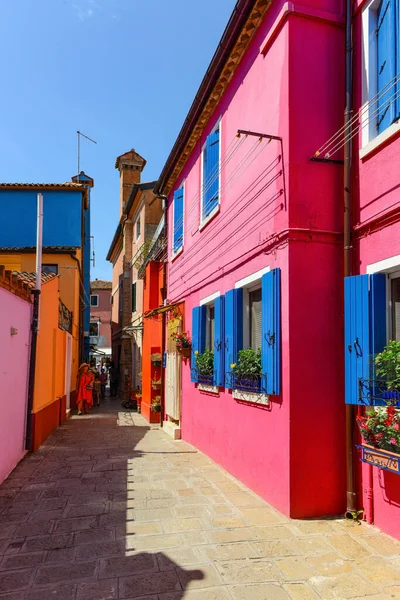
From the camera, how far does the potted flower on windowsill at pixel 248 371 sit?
241 inches

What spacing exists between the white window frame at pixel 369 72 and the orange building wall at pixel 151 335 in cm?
918

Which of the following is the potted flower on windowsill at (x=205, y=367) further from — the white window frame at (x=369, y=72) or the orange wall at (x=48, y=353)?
the white window frame at (x=369, y=72)

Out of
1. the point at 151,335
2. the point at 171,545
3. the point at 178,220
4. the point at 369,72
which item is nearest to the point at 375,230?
the point at 369,72

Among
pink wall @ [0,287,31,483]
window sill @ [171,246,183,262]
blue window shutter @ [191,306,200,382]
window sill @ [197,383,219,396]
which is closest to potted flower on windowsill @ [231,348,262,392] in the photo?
window sill @ [197,383,219,396]

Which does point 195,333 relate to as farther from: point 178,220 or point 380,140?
point 380,140

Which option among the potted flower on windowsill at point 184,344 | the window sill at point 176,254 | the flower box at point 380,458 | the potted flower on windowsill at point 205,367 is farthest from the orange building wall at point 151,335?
the flower box at point 380,458

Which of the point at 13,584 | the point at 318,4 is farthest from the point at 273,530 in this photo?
the point at 318,4

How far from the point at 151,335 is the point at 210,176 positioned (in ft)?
22.6

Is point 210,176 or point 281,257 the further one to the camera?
point 210,176

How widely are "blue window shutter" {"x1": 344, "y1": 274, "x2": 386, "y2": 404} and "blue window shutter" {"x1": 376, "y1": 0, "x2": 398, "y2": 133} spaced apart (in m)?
1.64

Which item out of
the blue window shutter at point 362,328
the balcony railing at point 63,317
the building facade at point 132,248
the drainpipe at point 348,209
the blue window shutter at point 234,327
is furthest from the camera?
the building facade at point 132,248

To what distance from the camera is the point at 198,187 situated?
959 centimetres

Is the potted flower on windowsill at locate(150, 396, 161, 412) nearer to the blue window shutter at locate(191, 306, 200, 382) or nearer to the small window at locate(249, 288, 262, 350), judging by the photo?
the blue window shutter at locate(191, 306, 200, 382)

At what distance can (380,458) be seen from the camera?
436cm
